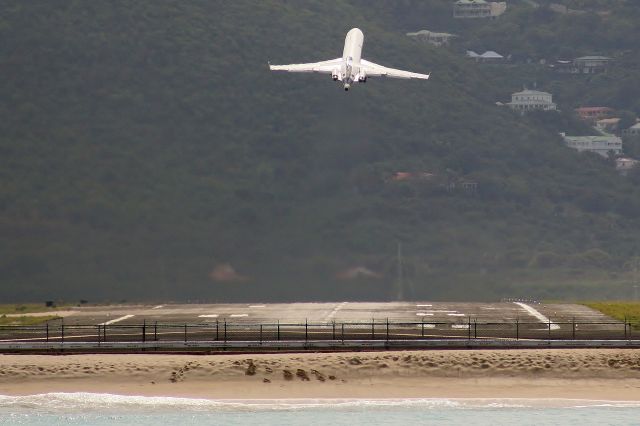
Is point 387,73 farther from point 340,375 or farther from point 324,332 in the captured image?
point 340,375

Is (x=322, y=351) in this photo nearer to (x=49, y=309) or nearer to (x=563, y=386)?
(x=563, y=386)

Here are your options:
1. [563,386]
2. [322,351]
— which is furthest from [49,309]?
[563,386]

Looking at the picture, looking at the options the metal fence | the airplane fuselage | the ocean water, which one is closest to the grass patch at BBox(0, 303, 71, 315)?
the metal fence

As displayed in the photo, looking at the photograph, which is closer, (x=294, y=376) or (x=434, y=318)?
(x=294, y=376)

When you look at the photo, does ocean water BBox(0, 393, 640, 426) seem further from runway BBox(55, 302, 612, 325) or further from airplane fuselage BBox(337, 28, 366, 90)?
airplane fuselage BBox(337, 28, 366, 90)

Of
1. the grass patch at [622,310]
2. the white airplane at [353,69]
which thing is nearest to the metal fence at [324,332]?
the grass patch at [622,310]
